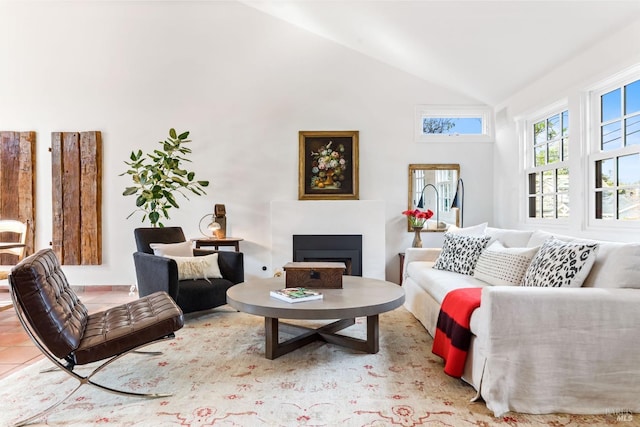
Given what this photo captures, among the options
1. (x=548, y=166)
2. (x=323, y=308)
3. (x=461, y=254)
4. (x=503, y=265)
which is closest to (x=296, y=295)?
(x=323, y=308)

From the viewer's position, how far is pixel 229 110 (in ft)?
17.2

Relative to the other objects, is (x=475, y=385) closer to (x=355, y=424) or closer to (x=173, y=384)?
(x=355, y=424)

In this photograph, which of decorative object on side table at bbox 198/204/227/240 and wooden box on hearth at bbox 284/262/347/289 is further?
decorative object on side table at bbox 198/204/227/240

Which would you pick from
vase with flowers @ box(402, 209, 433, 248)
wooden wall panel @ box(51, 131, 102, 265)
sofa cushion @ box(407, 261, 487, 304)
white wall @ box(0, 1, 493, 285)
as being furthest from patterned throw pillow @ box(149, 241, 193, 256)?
vase with flowers @ box(402, 209, 433, 248)

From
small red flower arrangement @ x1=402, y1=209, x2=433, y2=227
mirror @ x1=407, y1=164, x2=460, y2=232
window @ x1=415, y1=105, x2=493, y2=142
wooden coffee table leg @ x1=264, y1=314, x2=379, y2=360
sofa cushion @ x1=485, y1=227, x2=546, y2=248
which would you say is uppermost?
window @ x1=415, y1=105, x2=493, y2=142

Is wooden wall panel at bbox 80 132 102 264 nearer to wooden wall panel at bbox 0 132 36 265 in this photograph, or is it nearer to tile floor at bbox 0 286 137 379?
tile floor at bbox 0 286 137 379

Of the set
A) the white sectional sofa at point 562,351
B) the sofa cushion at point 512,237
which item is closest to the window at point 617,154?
the sofa cushion at point 512,237

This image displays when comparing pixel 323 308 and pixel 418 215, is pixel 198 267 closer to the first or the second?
pixel 323 308

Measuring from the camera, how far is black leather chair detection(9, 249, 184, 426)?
1983 millimetres

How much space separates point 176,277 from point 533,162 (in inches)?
153

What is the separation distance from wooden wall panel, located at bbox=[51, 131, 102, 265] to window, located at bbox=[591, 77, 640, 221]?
541 cm

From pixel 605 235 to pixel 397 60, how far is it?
9.83 ft

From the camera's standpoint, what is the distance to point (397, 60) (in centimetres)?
497

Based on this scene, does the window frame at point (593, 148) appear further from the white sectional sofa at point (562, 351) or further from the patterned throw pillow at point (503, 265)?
the white sectional sofa at point (562, 351)
